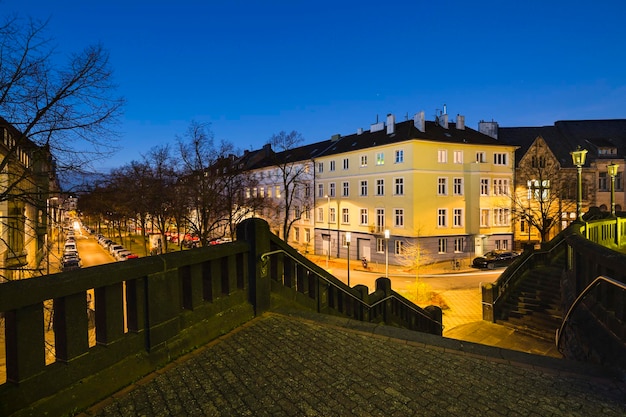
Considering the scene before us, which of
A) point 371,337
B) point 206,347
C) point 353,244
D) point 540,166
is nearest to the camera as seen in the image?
point 206,347

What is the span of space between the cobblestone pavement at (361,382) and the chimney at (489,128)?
147 feet

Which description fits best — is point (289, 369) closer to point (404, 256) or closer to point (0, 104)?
point (0, 104)

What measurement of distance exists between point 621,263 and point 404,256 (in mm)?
30666

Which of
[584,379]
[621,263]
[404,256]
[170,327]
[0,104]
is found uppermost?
[0,104]

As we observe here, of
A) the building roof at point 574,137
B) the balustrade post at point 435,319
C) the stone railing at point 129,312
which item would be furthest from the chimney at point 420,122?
the stone railing at point 129,312

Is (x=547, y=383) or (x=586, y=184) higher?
(x=586, y=184)

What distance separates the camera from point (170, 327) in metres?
4.82

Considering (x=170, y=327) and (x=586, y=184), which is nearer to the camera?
(x=170, y=327)

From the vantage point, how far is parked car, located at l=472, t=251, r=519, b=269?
3421cm

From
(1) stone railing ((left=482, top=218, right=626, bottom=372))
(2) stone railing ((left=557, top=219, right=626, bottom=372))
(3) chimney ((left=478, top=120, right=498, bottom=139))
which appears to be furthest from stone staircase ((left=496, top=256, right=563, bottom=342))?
(3) chimney ((left=478, top=120, right=498, bottom=139))

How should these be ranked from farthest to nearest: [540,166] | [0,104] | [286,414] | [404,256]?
[540,166] → [404,256] → [0,104] → [286,414]

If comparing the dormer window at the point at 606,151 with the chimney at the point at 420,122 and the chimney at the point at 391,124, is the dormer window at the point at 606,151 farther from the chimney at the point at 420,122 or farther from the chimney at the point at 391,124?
the chimney at the point at 391,124

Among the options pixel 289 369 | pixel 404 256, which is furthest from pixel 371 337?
pixel 404 256

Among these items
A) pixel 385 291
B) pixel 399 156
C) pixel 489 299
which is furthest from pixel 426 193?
pixel 385 291
